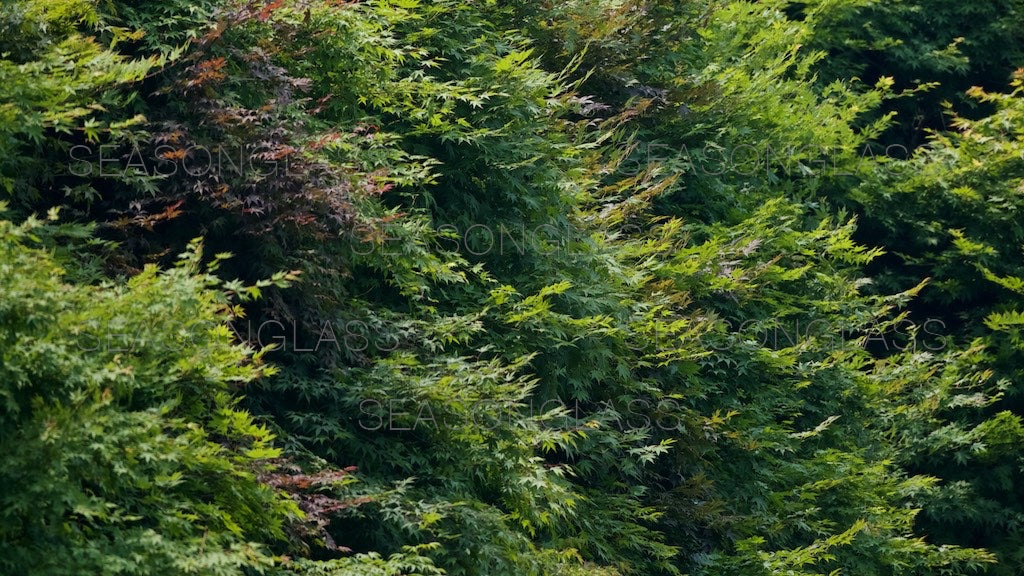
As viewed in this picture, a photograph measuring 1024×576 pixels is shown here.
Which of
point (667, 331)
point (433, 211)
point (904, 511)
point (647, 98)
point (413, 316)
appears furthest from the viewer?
point (647, 98)

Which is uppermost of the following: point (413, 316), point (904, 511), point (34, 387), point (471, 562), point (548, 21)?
point (548, 21)

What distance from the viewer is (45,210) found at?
6.62 m

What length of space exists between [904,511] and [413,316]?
18.0 ft


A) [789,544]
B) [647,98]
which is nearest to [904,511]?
[789,544]

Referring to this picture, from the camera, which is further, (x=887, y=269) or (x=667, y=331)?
(x=887, y=269)

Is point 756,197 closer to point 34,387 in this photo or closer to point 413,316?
point 413,316

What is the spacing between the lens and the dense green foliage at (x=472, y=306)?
5.40 metres

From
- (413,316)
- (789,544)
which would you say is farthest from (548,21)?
(789,544)

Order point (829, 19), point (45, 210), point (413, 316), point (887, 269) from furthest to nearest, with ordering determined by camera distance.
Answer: point (829, 19) < point (887, 269) < point (413, 316) < point (45, 210)

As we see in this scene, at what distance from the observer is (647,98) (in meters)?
11.5

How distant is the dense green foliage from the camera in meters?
5.40

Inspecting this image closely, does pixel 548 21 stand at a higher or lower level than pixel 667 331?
higher

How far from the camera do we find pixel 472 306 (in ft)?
27.2

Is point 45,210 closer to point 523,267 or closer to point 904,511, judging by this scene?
point 523,267
